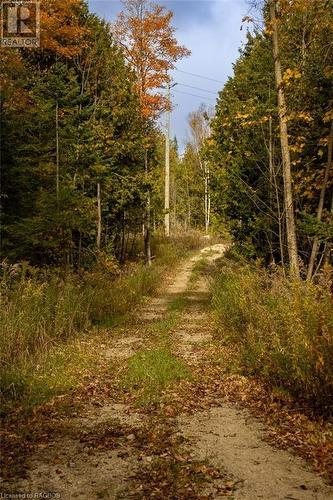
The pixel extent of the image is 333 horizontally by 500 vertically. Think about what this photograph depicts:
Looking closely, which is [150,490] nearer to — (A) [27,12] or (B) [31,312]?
(B) [31,312]

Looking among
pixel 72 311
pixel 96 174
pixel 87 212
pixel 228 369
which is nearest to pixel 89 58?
pixel 96 174

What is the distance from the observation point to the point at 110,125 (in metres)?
16.4

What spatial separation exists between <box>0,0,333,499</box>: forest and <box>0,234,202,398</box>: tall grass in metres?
0.04

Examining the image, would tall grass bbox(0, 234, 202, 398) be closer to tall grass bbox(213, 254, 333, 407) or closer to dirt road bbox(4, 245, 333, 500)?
dirt road bbox(4, 245, 333, 500)

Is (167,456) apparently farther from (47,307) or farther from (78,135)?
(78,135)

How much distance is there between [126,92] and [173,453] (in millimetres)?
14830

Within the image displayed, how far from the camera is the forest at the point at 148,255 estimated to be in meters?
5.32

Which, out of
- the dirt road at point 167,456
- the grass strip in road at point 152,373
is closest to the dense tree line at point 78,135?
the grass strip in road at point 152,373

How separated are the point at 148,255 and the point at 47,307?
13156 mm

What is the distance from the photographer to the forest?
532cm

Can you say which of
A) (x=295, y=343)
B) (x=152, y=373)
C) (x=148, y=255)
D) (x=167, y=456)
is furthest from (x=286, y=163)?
(x=148, y=255)

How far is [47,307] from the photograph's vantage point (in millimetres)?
8500

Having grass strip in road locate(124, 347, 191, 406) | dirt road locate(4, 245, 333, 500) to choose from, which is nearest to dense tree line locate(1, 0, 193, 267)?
grass strip in road locate(124, 347, 191, 406)

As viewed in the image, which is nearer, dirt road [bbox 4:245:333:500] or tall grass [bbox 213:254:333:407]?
dirt road [bbox 4:245:333:500]
